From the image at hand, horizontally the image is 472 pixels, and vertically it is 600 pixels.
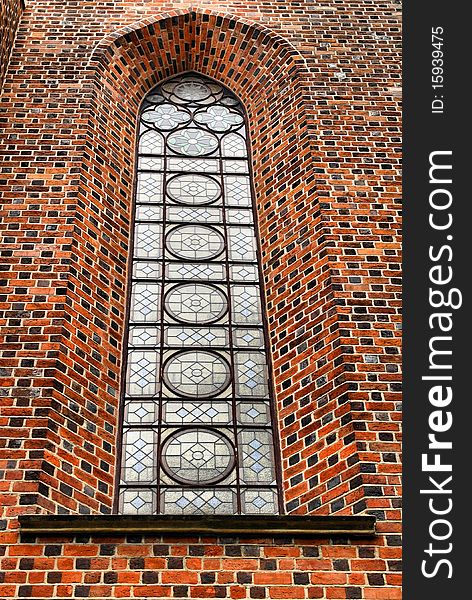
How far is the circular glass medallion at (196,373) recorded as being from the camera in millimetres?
7426

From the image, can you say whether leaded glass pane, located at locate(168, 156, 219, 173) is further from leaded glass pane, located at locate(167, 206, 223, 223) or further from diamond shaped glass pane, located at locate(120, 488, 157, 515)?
diamond shaped glass pane, located at locate(120, 488, 157, 515)

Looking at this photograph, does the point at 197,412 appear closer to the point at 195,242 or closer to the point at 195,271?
the point at 195,271

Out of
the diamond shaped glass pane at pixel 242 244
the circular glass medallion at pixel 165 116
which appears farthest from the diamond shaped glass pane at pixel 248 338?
the circular glass medallion at pixel 165 116

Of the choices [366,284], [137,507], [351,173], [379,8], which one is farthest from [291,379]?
[379,8]

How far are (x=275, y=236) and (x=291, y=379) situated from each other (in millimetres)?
1684

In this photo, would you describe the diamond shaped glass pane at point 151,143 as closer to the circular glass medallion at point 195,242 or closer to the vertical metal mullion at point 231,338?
the vertical metal mullion at point 231,338

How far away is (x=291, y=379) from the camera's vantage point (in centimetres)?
732

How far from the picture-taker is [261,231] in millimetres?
8727

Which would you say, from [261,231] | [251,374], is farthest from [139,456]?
[261,231]

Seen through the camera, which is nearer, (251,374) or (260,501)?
(260,501)

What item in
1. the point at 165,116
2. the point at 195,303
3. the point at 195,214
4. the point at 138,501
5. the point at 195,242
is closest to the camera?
the point at 138,501

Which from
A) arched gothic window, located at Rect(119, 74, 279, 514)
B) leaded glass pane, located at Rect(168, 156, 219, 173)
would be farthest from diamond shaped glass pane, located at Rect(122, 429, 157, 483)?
leaded glass pane, located at Rect(168, 156, 219, 173)

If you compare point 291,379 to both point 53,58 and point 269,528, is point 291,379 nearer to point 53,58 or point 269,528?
point 269,528

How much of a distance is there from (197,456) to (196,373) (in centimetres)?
80
